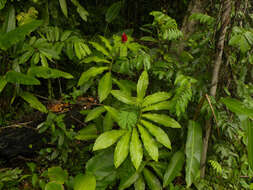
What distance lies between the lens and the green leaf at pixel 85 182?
5.49 feet

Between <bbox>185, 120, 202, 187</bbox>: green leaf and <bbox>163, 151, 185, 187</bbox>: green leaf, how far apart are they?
114 millimetres

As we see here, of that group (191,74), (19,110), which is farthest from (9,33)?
(191,74)

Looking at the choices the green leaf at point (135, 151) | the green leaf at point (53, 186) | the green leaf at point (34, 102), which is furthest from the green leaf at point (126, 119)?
the green leaf at point (34, 102)

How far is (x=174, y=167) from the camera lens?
1746 mm

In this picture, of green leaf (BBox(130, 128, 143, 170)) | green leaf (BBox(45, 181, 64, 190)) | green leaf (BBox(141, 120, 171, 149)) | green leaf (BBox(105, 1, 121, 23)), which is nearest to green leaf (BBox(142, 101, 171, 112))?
green leaf (BBox(141, 120, 171, 149))

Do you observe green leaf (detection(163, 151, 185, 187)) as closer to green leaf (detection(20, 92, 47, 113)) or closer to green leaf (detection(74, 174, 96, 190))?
green leaf (detection(74, 174, 96, 190))

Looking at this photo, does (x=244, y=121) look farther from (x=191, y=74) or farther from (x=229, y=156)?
(x=191, y=74)

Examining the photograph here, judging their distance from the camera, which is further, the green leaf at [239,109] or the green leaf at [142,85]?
the green leaf at [142,85]

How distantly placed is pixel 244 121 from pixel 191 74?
0.60m

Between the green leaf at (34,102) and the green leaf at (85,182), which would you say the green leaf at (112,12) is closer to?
the green leaf at (34,102)

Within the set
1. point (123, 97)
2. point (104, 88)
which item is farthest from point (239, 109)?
point (104, 88)

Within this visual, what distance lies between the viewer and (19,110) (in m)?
2.41

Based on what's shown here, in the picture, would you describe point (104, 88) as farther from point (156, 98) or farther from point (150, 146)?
point (150, 146)

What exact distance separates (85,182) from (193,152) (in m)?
0.85
